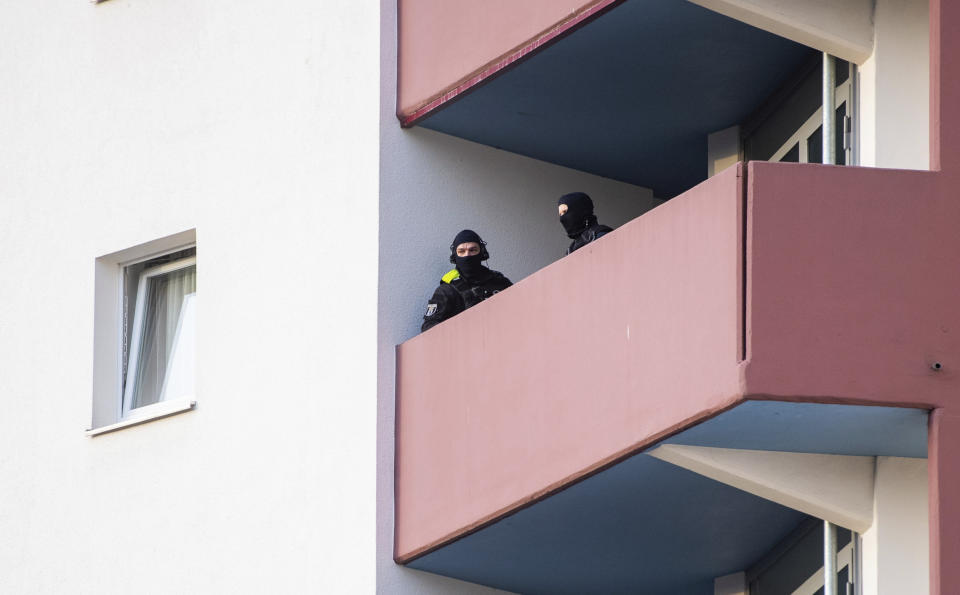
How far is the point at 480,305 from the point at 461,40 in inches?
75.7

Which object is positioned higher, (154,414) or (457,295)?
→ (457,295)

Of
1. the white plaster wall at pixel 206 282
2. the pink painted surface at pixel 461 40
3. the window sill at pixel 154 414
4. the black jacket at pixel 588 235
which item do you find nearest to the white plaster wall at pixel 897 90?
the black jacket at pixel 588 235

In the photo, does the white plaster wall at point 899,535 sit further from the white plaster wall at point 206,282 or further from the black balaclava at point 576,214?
the white plaster wall at point 206,282

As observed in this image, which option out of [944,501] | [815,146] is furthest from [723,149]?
[944,501]

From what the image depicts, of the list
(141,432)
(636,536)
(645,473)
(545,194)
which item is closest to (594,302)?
(645,473)

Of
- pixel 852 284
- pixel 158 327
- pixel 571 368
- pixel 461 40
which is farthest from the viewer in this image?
pixel 158 327

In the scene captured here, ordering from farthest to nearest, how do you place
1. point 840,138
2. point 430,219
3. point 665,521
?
1. point 430,219
2. point 665,521
3. point 840,138

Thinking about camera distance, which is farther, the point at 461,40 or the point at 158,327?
the point at 158,327

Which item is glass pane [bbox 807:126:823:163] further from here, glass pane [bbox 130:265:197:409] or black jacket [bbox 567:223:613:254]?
glass pane [bbox 130:265:197:409]

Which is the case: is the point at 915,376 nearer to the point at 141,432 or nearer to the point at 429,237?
the point at 429,237

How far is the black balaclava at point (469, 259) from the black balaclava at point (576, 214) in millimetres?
785

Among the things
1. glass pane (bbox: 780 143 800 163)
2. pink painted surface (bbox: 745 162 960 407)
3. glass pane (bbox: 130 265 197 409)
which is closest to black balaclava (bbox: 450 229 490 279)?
glass pane (bbox: 780 143 800 163)

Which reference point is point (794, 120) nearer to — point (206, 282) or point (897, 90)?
point (897, 90)

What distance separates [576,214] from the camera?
567 inches
